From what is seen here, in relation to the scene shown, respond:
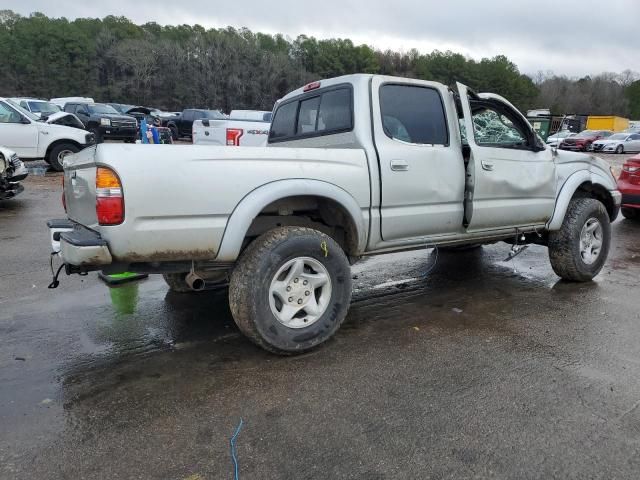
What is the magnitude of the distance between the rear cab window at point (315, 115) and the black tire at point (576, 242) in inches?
107

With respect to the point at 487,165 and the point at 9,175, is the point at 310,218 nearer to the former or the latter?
the point at 487,165

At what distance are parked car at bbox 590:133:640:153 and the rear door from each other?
33496 millimetres

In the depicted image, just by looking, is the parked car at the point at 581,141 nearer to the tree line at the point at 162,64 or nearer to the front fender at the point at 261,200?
the front fender at the point at 261,200

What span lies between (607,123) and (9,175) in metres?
67.8

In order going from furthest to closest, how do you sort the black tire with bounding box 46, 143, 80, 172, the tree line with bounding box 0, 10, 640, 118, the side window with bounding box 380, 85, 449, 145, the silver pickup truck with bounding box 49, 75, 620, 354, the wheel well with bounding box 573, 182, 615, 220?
the tree line with bounding box 0, 10, 640, 118, the black tire with bounding box 46, 143, 80, 172, the wheel well with bounding box 573, 182, 615, 220, the side window with bounding box 380, 85, 449, 145, the silver pickup truck with bounding box 49, 75, 620, 354

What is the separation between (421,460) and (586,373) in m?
1.58

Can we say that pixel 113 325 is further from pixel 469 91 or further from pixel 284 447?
pixel 469 91

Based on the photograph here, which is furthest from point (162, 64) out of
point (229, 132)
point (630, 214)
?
point (630, 214)

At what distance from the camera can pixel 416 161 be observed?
3.93 meters

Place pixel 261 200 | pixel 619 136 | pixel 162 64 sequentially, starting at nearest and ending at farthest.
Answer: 1. pixel 261 200
2. pixel 619 136
3. pixel 162 64

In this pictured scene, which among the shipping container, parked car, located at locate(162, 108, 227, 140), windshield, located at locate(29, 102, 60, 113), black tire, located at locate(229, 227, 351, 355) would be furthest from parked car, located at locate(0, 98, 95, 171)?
the shipping container

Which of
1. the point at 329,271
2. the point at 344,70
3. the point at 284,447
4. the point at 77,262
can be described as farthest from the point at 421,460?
the point at 344,70

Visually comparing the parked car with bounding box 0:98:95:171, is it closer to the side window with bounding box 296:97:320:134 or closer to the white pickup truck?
the white pickup truck

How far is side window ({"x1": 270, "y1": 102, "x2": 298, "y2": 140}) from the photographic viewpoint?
4773mm
